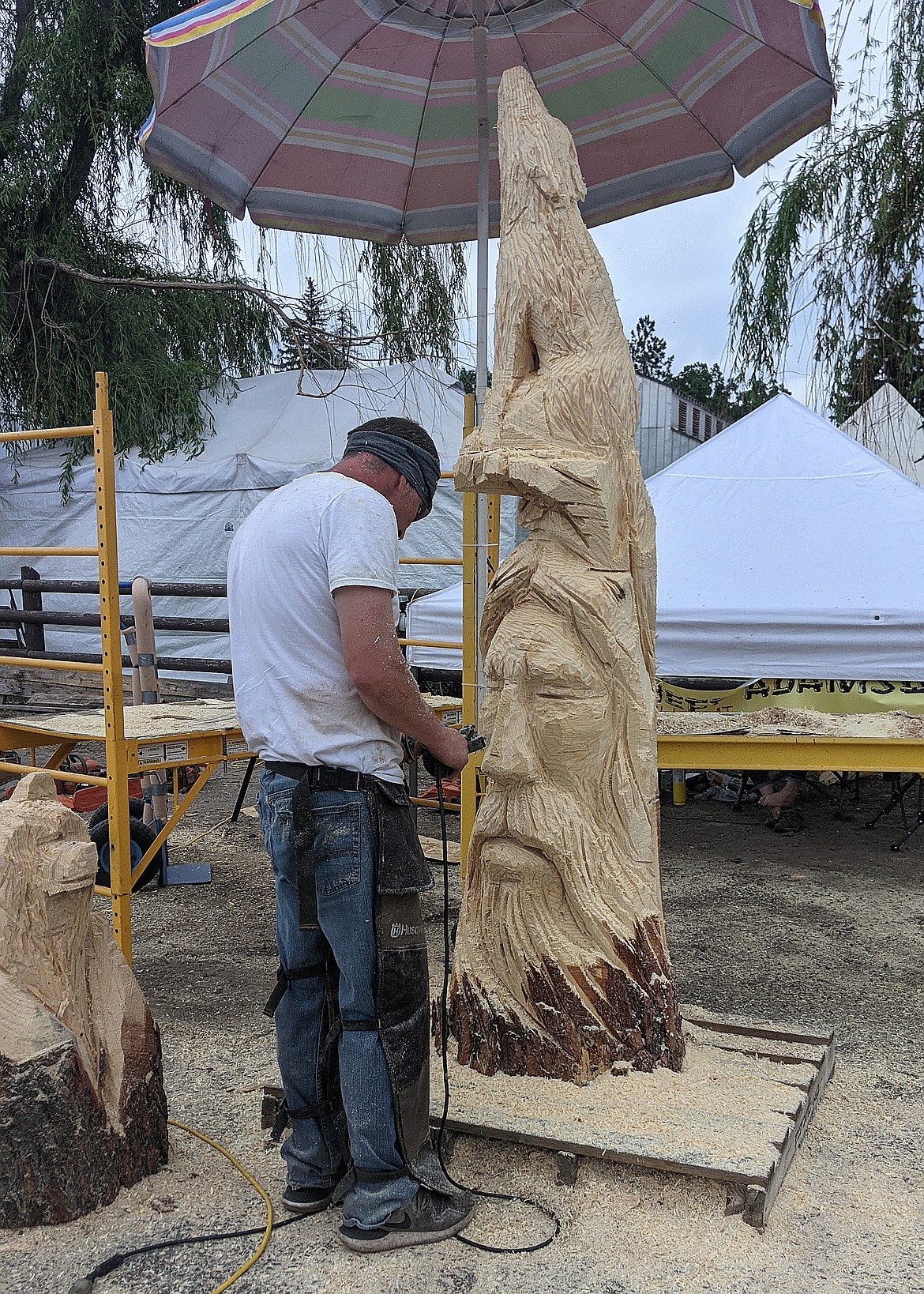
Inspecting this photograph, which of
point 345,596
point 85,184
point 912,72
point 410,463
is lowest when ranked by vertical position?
point 345,596

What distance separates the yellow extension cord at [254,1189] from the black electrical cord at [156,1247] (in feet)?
0.09

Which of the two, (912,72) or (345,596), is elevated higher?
(912,72)

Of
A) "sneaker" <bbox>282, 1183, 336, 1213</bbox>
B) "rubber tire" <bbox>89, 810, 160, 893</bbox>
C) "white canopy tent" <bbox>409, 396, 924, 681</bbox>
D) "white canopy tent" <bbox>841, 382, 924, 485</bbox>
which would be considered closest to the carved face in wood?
"sneaker" <bbox>282, 1183, 336, 1213</bbox>

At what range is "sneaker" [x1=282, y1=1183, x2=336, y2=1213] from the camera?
2408 millimetres

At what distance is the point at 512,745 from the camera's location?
9.05 ft

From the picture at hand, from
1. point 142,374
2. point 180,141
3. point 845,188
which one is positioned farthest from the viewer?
point 142,374

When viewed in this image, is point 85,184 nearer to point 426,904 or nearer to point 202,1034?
point 426,904

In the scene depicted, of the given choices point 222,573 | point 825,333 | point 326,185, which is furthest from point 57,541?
point 825,333

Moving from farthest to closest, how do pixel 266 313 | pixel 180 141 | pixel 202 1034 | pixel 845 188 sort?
pixel 266 313, pixel 845 188, pixel 180 141, pixel 202 1034

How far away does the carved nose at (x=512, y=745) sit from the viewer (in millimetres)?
2754

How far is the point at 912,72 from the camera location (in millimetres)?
5180

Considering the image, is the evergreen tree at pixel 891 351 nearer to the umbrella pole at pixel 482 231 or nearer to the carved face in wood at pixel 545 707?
the umbrella pole at pixel 482 231

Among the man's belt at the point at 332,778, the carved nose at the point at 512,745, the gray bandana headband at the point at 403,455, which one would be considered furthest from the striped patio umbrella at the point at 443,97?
the man's belt at the point at 332,778

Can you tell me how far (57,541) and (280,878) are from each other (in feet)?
30.0
